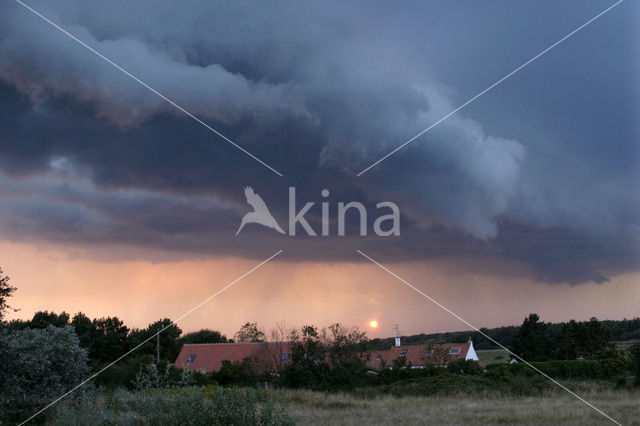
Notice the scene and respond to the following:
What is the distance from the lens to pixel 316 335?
104 feet

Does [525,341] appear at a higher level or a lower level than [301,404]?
higher

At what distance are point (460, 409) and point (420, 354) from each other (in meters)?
16.1

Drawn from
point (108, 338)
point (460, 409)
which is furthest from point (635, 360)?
point (108, 338)

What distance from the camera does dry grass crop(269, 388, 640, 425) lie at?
53.9ft

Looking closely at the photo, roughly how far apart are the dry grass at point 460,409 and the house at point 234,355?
518 cm

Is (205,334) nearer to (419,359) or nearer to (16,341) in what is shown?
(419,359)

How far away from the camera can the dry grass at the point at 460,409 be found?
16.4 m

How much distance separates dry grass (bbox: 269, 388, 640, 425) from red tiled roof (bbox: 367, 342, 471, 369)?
6431 mm

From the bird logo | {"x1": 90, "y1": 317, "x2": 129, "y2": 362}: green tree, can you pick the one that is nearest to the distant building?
{"x1": 90, "y1": 317, "x2": 129, "y2": 362}: green tree

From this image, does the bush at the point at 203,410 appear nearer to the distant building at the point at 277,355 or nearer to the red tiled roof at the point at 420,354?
the distant building at the point at 277,355

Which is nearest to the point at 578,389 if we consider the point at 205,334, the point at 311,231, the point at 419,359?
the point at 419,359

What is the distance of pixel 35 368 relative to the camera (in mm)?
14805

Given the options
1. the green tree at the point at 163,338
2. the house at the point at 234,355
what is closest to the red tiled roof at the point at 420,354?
the house at the point at 234,355

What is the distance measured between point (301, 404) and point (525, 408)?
344 inches
